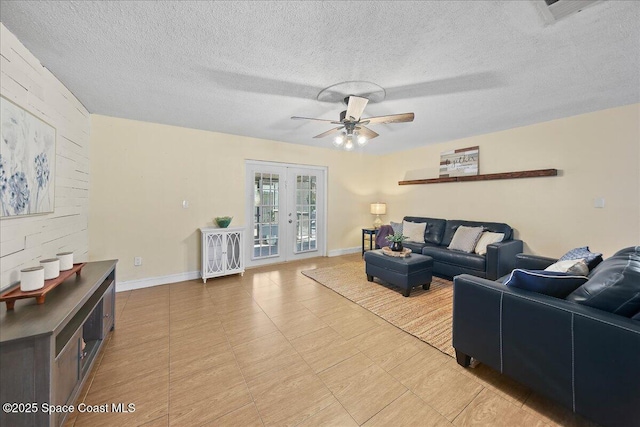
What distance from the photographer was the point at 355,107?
2484mm

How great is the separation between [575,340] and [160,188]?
183 inches

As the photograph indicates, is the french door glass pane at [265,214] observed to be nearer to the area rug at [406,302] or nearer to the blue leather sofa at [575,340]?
the area rug at [406,302]

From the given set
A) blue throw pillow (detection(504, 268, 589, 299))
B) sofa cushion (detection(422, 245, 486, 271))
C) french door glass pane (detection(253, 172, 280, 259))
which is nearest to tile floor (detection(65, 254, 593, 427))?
blue throw pillow (detection(504, 268, 589, 299))

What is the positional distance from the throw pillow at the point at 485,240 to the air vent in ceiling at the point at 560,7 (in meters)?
2.92

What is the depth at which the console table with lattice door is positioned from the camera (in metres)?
3.73

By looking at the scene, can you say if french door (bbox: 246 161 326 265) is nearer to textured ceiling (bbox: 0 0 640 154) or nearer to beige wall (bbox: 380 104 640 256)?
textured ceiling (bbox: 0 0 640 154)

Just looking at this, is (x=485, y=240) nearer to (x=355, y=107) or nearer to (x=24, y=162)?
(x=355, y=107)

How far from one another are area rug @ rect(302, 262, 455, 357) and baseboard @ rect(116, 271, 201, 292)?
6.17 feet

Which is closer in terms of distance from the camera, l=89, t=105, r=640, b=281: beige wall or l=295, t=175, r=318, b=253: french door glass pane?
Result: l=89, t=105, r=640, b=281: beige wall

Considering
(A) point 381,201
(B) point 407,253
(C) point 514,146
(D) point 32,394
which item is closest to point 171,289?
(D) point 32,394

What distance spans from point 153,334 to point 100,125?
288 cm

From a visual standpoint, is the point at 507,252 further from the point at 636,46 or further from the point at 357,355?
the point at 357,355

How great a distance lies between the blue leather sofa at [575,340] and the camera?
1.19m

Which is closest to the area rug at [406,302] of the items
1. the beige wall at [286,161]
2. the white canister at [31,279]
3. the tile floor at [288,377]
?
the tile floor at [288,377]
